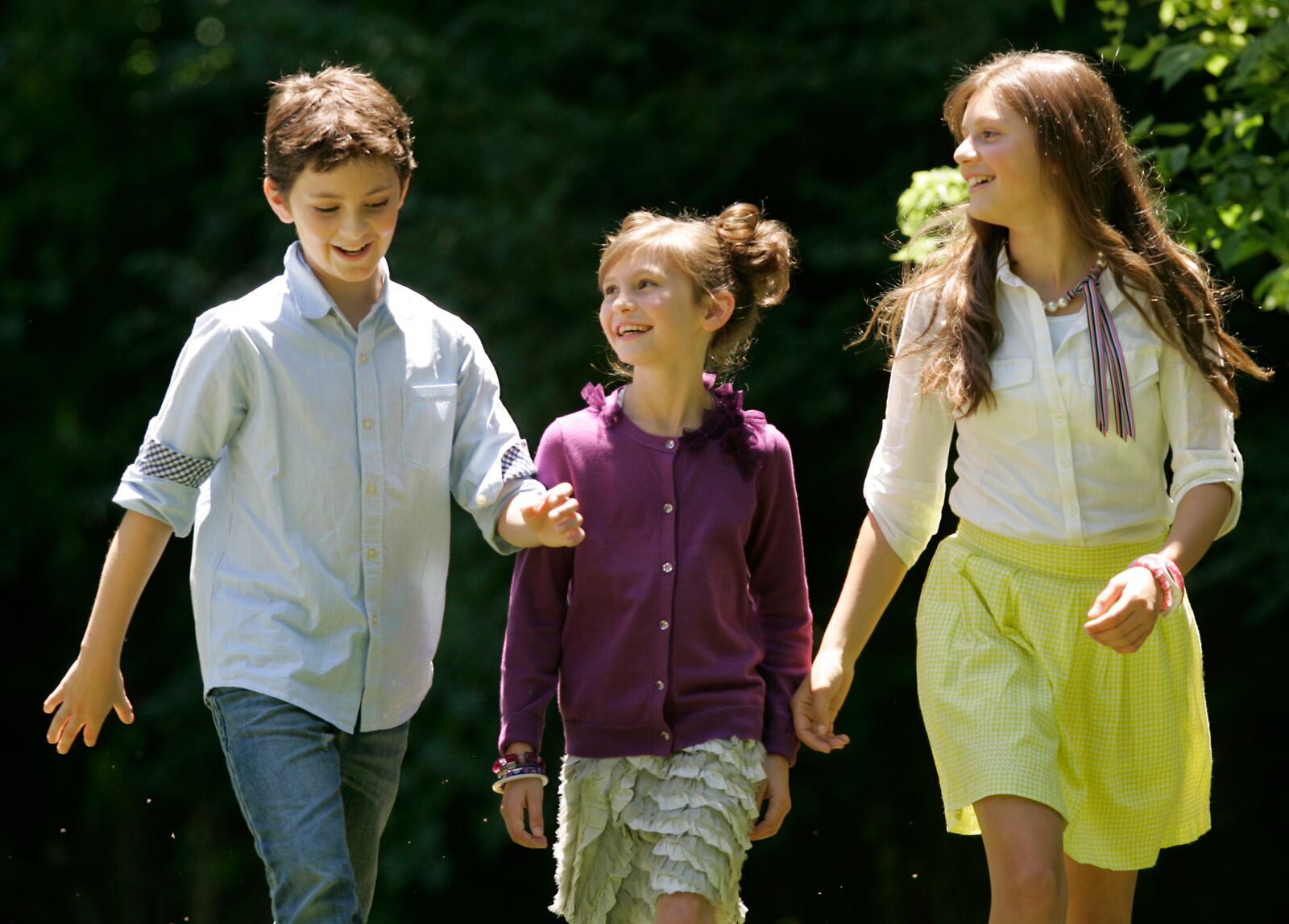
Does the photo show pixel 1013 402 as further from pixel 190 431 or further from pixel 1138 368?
pixel 190 431

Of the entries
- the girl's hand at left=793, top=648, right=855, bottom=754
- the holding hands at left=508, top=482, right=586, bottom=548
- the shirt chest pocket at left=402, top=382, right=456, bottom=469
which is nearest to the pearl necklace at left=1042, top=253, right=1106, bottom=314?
the girl's hand at left=793, top=648, right=855, bottom=754

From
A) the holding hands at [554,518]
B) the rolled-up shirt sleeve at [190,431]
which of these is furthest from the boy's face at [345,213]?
the holding hands at [554,518]

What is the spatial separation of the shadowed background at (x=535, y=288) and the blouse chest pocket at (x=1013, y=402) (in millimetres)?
3272

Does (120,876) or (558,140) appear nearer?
(558,140)

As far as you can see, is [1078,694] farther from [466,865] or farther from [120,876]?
[120,876]

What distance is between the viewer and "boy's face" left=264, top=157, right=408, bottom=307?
2912 mm

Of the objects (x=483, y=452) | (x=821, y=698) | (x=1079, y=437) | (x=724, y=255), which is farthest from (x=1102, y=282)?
(x=483, y=452)

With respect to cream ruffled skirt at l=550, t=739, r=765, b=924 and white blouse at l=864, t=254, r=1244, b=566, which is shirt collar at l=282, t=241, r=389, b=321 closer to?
cream ruffled skirt at l=550, t=739, r=765, b=924

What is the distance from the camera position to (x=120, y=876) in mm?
7844

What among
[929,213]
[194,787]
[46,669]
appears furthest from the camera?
[46,669]

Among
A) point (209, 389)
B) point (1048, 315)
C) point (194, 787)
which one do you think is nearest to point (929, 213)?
point (1048, 315)

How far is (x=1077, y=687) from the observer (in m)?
2.98

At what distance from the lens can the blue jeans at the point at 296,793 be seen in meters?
2.69

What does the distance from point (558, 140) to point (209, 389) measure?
13.7 ft
